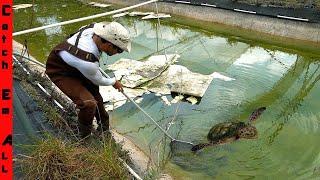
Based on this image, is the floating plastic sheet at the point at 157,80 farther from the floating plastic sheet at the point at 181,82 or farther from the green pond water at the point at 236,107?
the green pond water at the point at 236,107

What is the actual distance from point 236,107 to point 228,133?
3.53 ft

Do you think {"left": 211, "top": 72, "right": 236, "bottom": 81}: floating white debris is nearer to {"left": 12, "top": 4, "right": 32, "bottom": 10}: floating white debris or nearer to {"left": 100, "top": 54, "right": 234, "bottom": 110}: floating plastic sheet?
{"left": 100, "top": 54, "right": 234, "bottom": 110}: floating plastic sheet

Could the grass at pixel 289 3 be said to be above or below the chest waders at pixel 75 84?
above

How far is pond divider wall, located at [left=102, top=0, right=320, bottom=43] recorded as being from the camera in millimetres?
8586

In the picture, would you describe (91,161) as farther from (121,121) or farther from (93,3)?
(93,3)

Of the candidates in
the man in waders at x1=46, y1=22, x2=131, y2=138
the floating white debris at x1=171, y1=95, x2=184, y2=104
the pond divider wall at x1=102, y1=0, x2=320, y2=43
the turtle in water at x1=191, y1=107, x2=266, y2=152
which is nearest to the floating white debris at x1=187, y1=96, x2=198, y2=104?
the floating white debris at x1=171, y1=95, x2=184, y2=104

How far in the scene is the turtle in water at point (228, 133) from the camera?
488 cm

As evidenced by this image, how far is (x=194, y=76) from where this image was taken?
695 cm

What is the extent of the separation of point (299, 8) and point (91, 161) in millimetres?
7365

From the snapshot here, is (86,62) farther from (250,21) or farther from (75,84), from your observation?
(250,21)

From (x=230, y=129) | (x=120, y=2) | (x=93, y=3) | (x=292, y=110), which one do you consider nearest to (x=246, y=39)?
(x=292, y=110)

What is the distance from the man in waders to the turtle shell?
1.59 meters

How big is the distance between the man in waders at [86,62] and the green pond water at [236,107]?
3.65 feet

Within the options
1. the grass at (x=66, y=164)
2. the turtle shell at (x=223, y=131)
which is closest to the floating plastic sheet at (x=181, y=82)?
the turtle shell at (x=223, y=131)
